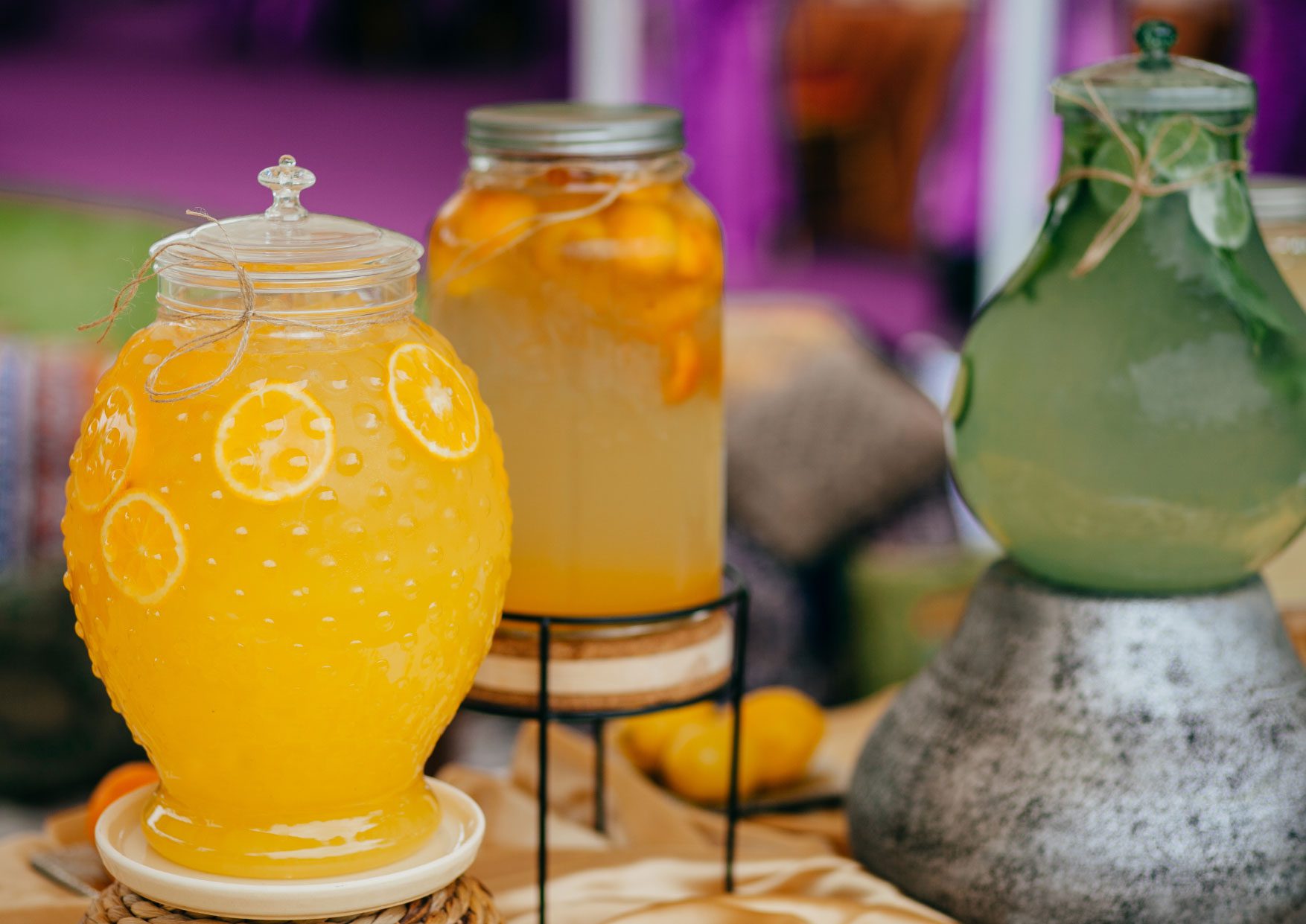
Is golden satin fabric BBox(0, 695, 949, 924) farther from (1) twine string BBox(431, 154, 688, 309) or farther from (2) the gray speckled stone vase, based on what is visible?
(1) twine string BBox(431, 154, 688, 309)

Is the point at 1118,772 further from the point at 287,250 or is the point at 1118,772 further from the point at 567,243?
the point at 287,250

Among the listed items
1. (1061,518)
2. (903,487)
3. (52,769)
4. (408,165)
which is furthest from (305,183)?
(408,165)

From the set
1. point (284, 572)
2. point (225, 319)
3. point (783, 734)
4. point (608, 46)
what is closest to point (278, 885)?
point (284, 572)

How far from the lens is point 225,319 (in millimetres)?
625

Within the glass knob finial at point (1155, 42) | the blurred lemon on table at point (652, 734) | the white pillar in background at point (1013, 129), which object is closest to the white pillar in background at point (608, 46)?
the white pillar in background at point (1013, 129)

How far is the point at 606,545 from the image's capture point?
82cm

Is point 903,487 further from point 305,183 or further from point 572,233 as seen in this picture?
point 305,183

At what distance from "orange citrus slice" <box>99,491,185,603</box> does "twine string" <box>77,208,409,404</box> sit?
5 cm

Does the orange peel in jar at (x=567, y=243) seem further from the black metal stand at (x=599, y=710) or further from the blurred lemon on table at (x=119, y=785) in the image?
the blurred lemon on table at (x=119, y=785)

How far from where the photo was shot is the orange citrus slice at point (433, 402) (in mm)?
621

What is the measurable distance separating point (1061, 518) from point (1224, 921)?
240 mm

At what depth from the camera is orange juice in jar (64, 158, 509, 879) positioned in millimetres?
594

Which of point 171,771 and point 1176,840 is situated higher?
point 171,771

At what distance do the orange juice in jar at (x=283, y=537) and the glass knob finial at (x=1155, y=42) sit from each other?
1.49 feet
